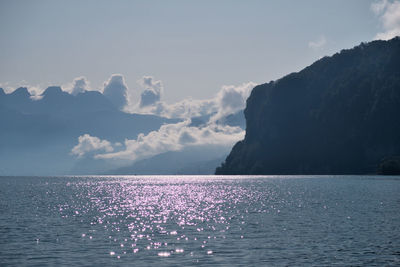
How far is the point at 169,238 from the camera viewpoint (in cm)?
5088

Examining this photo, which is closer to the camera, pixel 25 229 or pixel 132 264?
pixel 132 264

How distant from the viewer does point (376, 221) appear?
2518 inches

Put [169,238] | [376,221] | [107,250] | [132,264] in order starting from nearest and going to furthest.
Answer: [132,264] < [107,250] < [169,238] < [376,221]

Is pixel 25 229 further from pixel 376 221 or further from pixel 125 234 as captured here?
pixel 376 221

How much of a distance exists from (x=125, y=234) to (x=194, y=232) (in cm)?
838

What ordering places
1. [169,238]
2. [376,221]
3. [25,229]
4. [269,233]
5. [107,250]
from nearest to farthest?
[107,250]
[169,238]
[269,233]
[25,229]
[376,221]

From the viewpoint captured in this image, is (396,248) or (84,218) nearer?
(396,248)

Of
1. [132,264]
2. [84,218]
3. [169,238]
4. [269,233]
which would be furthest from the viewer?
[84,218]

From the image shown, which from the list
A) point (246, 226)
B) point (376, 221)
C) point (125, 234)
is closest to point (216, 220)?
point (246, 226)

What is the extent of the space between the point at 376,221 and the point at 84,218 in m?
44.4

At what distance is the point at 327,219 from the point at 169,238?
28.0 meters

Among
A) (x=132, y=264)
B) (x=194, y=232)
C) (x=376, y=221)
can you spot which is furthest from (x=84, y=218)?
(x=376, y=221)

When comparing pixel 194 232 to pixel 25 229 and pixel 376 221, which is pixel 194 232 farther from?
pixel 376 221

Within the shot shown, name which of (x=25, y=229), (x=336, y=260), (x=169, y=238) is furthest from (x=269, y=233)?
(x=25, y=229)
